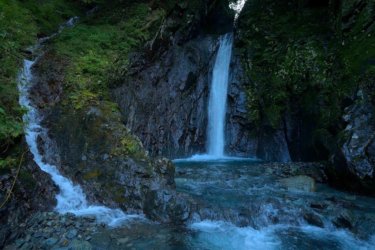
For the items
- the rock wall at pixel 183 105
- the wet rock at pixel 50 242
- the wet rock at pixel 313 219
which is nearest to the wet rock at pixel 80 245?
the wet rock at pixel 50 242

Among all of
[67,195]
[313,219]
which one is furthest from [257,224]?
[67,195]

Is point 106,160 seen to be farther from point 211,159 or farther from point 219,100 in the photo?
point 219,100

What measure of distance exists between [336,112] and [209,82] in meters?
6.19

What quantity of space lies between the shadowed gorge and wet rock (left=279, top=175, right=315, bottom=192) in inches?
1.9

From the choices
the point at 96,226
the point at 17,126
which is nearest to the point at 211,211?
the point at 96,226

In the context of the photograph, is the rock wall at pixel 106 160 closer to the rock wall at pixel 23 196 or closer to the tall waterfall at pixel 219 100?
the rock wall at pixel 23 196

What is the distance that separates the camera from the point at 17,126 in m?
6.06

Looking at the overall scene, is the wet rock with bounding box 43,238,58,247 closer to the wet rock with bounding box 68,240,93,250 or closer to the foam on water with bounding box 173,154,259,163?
the wet rock with bounding box 68,240,93,250

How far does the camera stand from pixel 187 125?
13.8 metres

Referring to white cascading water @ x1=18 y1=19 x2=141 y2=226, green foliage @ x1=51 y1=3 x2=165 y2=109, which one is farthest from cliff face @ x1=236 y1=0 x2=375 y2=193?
white cascading water @ x1=18 y1=19 x2=141 y2=226

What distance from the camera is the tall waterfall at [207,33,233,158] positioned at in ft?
46.5

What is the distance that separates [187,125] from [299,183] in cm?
596

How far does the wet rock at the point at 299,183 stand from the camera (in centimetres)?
862

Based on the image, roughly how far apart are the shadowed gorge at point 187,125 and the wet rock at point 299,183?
0.05 m
